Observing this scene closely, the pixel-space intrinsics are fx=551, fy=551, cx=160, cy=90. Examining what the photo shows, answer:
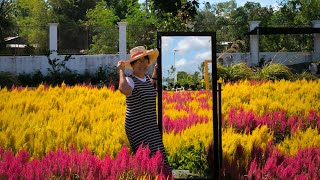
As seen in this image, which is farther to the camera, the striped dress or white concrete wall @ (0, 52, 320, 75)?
white concrete wall @ (0, 52, 320, 75)

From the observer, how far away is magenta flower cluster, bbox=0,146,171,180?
127 inches

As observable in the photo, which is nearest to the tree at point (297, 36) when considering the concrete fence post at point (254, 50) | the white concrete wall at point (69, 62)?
the concrete fence post at point (254, 50)

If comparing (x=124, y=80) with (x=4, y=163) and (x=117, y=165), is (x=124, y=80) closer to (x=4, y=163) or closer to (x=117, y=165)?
(x=117, y=165)

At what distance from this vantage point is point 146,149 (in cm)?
378

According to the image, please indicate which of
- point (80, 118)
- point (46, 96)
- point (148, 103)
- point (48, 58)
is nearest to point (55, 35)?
point (48, 58)

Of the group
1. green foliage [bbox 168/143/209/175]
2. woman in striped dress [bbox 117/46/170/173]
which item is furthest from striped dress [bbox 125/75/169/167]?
green foliage [bbox 168/143/209/175]

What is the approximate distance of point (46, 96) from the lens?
7.62 meters

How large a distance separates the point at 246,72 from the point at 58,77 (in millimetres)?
6674

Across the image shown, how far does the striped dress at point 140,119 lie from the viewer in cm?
430

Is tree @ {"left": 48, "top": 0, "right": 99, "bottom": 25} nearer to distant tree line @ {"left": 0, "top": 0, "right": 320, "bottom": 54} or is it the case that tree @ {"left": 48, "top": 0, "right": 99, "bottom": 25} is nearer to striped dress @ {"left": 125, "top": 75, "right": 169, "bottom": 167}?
distant tree line @ {"left": 0, "top": 0, "right": 320, "bottom": 54}

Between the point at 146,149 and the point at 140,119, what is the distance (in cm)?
58

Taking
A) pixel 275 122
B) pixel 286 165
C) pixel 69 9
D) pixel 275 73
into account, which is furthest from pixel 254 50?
pixel 69 9

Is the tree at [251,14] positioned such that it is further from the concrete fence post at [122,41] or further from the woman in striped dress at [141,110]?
the woman in striped dress at [141,110]

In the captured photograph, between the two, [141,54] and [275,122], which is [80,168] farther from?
[275,122]
